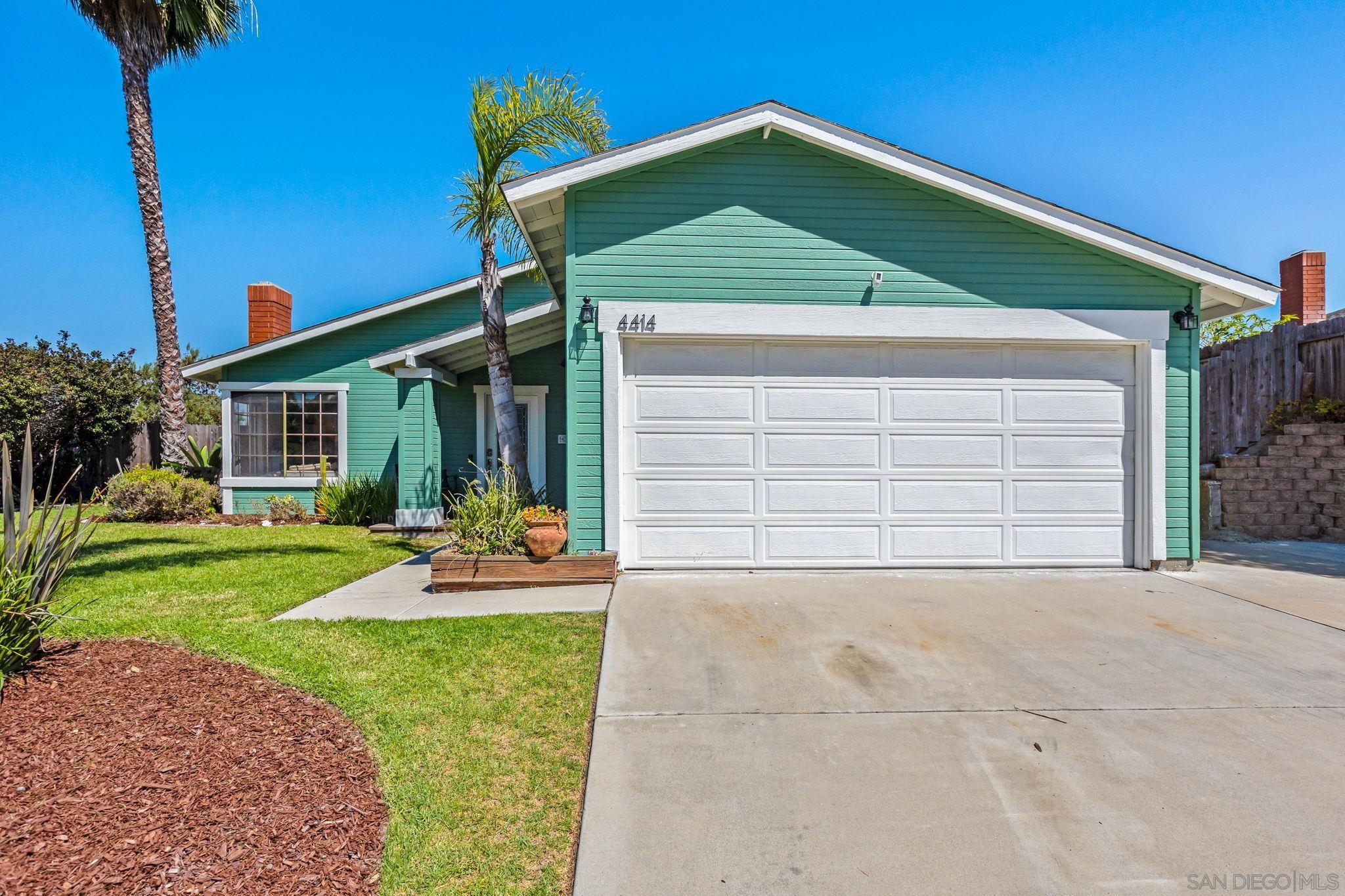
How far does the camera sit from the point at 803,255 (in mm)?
6859

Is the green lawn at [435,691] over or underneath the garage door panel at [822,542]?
underneath

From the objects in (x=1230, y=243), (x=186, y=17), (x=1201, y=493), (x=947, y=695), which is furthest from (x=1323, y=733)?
(x=1230, y=243)

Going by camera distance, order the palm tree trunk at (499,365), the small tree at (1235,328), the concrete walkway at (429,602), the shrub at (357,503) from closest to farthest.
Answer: the concrete walkway at (429,602), the palm tree trunk at (499,365), the shrub at (357,503), the small tree at (1235,328)

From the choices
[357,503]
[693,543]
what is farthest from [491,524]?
[357,503]

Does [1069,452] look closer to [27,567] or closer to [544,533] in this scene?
[544,533]

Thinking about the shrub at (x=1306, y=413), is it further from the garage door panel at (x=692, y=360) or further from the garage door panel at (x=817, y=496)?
the garage door panel at (x=692, y=360)

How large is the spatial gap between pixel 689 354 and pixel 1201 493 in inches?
332

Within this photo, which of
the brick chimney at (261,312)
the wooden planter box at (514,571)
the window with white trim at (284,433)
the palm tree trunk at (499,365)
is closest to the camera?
the wooden planter box at (514,571)

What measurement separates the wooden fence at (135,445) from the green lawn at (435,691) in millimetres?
10003

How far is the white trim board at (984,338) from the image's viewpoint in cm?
669

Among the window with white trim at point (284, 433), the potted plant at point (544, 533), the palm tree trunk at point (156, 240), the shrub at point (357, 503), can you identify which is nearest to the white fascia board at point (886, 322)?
the potted plant at point (544, 533)

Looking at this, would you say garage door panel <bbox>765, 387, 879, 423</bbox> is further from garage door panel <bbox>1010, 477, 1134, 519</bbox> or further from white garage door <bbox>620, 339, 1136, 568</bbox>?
garage door panel <bbox>1010, 477, 1134, 519</bbox>

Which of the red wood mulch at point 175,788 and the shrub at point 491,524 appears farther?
the shrub at point 491,524

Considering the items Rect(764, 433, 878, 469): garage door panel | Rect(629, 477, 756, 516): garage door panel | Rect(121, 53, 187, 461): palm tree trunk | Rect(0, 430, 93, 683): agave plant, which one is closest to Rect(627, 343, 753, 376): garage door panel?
Rect(764, 433, 878, 469): garage door panel
